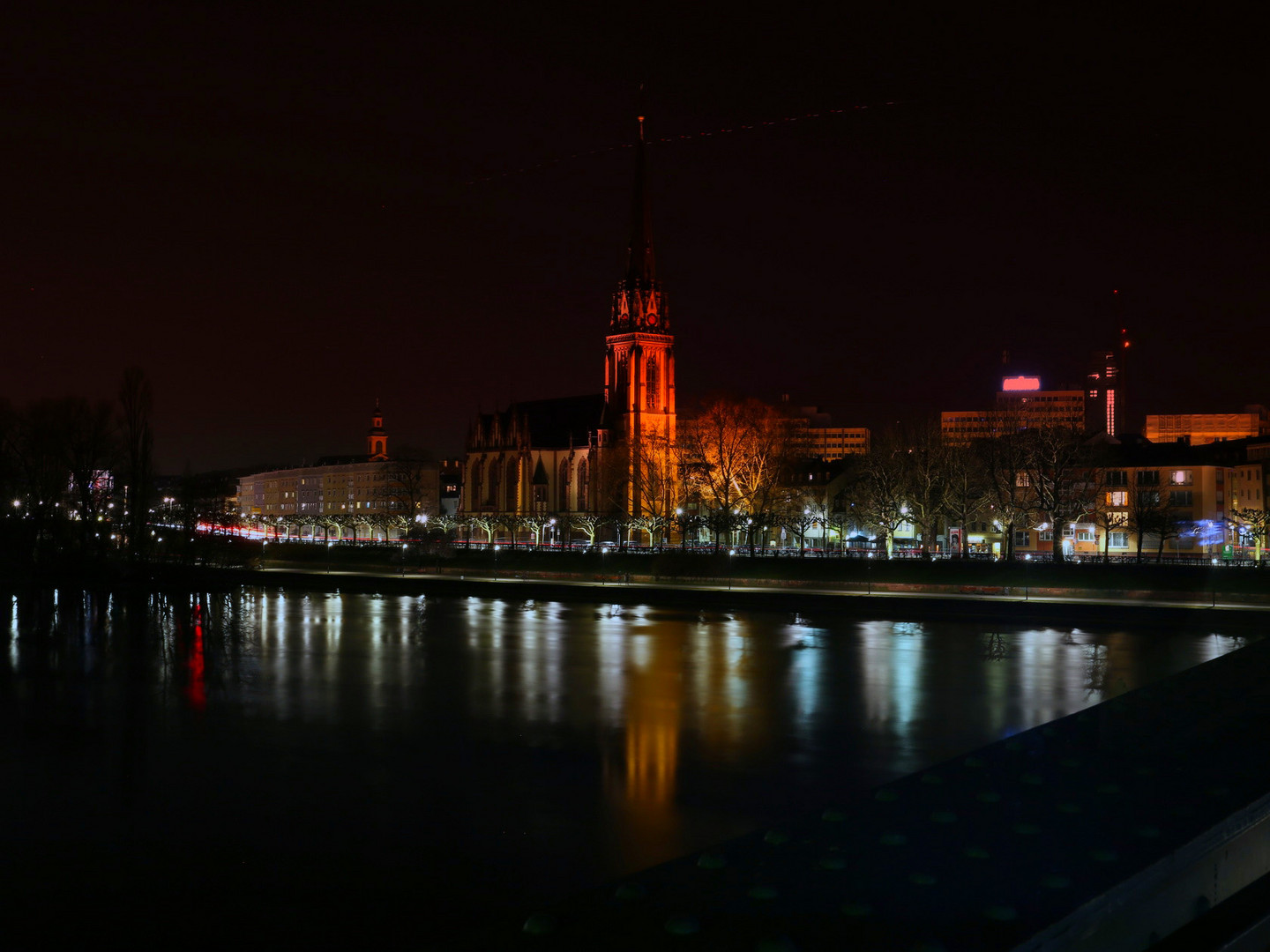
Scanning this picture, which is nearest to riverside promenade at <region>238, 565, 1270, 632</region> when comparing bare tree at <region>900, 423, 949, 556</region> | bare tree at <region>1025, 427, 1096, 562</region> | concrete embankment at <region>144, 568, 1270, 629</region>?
concrete embankment at <region>144, 568, 1270, 629</region>

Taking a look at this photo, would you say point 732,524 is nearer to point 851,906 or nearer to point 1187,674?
point 1187,674

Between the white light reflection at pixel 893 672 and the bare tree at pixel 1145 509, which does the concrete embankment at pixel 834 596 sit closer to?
the white light reflection at pixel 893 672

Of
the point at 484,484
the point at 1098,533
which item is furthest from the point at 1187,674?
the point at 484,484

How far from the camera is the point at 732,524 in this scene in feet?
273

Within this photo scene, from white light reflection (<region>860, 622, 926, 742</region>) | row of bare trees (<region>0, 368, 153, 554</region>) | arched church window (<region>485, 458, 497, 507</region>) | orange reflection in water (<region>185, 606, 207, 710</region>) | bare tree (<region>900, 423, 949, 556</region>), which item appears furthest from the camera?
arched church window (<region>485, 458, 497, 507</region>)

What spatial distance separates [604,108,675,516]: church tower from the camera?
13112 centimetres

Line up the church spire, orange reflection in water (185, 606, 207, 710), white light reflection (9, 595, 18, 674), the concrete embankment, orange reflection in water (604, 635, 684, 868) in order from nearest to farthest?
orange reflection in water (604, 635, 684, 868), orange reflection in water (185, 606, 207, 710), white light reflection (9, 595, 18, 674), the concrete embankment, the church spire

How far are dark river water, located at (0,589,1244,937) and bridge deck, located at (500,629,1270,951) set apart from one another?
1751 millimetres

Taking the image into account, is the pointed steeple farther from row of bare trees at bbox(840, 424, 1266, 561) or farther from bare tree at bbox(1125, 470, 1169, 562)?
bare tree at bbox(1125, 470, 1169, 562)

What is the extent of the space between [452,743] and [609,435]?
118 m

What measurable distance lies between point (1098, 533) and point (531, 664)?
71203 millimetres

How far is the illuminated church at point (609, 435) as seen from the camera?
358ft

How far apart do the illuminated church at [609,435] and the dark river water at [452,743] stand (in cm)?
6364

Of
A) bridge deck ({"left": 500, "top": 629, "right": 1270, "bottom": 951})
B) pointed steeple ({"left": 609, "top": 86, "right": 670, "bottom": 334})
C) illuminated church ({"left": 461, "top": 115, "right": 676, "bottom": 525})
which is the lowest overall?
bridge deck ({"left": 500, "top": 629, "right": 1270, "bottom": 951})
